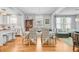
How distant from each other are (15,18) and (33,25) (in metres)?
0.58

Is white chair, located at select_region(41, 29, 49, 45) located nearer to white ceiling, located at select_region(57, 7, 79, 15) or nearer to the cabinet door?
the cabinet door

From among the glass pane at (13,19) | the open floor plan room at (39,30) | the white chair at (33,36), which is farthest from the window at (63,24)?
the glass pane at (13,19)

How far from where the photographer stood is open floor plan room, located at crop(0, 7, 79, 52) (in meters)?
3.43

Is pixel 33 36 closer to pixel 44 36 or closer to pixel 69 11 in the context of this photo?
pixel 44 36

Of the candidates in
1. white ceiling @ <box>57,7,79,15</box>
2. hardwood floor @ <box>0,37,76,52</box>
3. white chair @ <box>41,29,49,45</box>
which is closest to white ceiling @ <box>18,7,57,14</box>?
white ceiling @ <box>57,7,79,15</box>

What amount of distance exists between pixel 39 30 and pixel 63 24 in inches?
30.3

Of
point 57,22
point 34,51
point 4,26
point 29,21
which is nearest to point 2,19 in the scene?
point 4,26

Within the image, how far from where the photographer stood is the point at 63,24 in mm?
3547

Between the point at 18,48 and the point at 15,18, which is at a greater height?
the point at 15,18

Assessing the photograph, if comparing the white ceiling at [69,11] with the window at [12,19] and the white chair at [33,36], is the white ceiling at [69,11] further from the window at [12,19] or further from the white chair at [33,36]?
the window at [12,19]

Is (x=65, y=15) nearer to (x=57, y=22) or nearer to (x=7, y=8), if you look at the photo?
(x=57, y=22)

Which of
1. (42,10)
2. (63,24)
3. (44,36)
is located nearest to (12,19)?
(42,10)

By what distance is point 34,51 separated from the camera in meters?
3.46

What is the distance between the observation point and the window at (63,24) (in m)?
3.48
